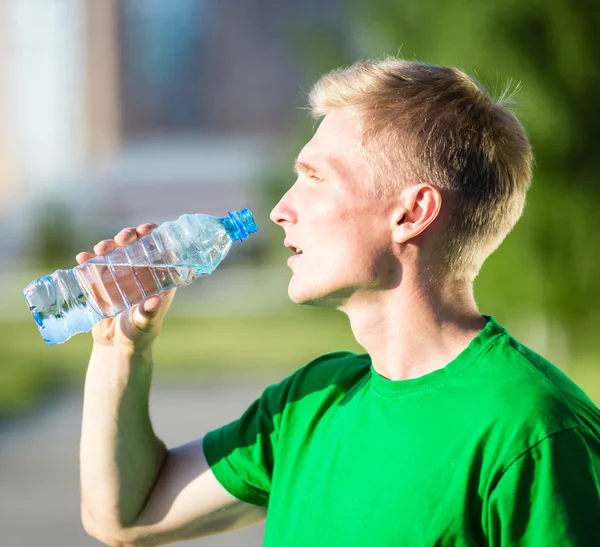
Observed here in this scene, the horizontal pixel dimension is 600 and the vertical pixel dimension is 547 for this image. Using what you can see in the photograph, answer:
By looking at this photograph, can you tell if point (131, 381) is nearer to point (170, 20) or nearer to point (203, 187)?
point (203, 187)

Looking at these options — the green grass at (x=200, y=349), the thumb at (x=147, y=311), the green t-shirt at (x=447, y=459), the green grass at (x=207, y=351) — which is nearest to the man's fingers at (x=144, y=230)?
the thumb at (x=147, y=311)

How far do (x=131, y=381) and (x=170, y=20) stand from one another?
35.8 m

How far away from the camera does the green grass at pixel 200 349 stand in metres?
13.1

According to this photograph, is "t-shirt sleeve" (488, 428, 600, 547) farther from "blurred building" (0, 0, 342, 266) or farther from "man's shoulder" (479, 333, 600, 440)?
"blurred building" (0, 0, 342, 266)

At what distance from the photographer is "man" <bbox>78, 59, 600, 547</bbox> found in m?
1.81

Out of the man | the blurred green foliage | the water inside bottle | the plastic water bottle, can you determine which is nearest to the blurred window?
the blurred green foliage

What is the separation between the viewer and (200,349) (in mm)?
16125

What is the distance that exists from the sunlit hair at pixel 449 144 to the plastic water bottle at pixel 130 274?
0.50m

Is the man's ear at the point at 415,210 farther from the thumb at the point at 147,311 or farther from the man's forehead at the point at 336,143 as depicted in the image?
the thumb at the point at 147,311

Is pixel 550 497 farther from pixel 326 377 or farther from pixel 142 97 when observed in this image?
pixel 142 97

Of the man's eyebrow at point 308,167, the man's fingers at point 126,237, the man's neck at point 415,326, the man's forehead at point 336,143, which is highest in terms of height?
the man's forehead at point 336,143

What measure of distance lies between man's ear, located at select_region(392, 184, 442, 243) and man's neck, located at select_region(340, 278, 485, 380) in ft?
0.40

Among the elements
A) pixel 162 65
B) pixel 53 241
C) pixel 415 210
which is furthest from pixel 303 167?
pixel 162 65

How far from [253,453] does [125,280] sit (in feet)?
2.35
